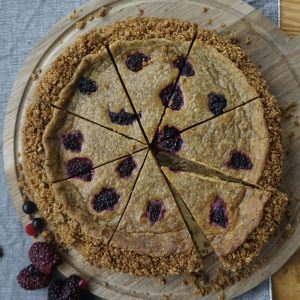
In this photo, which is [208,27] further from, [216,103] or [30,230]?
[30,230]

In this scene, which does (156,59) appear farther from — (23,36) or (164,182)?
(23,36)

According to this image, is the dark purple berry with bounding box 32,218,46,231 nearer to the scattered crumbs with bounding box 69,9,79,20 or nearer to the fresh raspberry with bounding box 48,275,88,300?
the fresh raspberry with bounding box 48,275,88,300

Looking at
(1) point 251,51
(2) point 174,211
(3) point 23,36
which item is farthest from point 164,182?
(3) point 23,36


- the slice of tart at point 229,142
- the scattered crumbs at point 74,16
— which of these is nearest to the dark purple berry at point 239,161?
the slice of tart at point 229,142

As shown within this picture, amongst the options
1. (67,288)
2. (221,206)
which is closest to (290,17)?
(221,206)

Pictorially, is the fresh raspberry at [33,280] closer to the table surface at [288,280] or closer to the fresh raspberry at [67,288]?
the fresh raspberry at [67,288]

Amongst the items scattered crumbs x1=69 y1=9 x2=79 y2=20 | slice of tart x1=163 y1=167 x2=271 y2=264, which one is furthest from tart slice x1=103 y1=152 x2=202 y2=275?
scattered crumbs x1=69 y1=9 x2=79 y2=20
